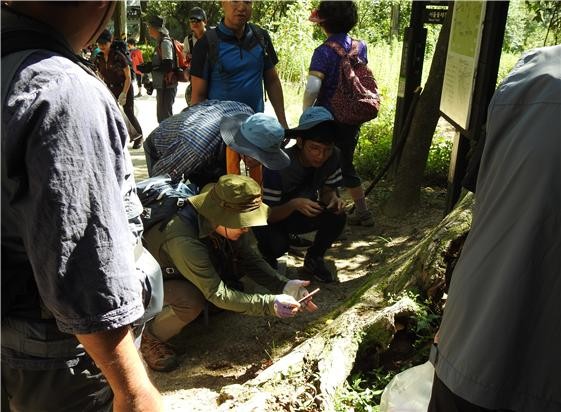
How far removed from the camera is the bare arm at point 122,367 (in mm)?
1120

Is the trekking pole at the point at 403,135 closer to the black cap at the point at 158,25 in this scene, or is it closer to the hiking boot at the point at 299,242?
the hiking boot at the point at 299,242

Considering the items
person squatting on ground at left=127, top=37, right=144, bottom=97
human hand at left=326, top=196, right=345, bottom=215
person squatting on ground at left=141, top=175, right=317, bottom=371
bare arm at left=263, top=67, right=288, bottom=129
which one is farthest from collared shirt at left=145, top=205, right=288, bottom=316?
person squatting on ground at left=127, top=37, right=144, bottom=97

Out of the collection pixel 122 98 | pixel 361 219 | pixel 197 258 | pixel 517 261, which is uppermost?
pixel 517 261

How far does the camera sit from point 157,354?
3.12 metres

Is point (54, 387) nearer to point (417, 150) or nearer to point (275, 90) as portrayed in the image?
point (275, 90)

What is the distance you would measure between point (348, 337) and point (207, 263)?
741 millimetres

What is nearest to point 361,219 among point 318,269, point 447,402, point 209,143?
point 318,269

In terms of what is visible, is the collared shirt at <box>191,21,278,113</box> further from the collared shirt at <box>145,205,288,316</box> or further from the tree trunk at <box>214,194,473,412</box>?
the tree trunk at <box>214,194,473,412</box>

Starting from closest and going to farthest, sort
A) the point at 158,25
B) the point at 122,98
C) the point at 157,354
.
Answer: the point at 157,354, the point at 122,98, the point at 158,25

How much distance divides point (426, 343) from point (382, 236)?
227 cm

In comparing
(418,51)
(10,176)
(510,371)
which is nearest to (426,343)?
(510,371)

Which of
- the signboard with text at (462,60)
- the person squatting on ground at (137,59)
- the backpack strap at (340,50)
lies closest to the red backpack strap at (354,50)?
the backpack strap at (340,50)

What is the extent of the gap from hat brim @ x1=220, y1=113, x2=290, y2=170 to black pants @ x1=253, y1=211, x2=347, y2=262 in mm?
551

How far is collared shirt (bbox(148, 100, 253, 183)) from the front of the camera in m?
3.14
